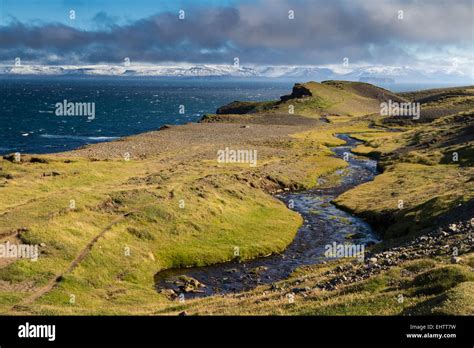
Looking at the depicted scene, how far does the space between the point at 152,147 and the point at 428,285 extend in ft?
347

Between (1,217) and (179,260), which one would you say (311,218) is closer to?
(179,260)

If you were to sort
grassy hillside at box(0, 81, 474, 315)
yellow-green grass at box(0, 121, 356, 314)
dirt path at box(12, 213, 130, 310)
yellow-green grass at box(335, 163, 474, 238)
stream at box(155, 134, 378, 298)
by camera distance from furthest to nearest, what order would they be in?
yellow-green grass at box(335, 163, 474, 238), stream at box(155, 134, 378, 298), yellow-green grass at box(0, 121, 356, 314), dirt path at box(12, 213, 130, 310), grassy hillside at box(0, 81, 474, 315)

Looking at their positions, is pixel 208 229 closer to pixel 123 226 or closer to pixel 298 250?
pixel 123 226

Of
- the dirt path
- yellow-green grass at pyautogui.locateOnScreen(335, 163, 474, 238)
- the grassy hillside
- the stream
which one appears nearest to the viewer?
the grassy hillside

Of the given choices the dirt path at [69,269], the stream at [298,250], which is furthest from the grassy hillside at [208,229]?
the stream at [298,250]

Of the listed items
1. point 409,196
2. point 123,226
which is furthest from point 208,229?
point 409,196

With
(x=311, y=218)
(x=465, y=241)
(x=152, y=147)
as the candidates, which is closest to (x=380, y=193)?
(x=311, y=218)

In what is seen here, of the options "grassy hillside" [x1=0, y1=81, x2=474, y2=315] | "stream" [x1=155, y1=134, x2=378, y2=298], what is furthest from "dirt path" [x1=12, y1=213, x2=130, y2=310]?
"stream" [x1=155, y1=134, x2=378, y2=298]

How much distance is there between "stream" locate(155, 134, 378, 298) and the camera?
48.8 meters

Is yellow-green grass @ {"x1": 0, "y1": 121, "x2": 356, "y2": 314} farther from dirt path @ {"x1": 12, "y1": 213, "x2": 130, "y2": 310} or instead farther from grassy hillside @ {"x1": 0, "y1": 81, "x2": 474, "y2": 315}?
dirt path @ {"x1": 12, "y1": 213, "x2": 130, "y2": 310}

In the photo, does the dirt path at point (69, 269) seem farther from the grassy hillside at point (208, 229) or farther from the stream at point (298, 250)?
the stream at point (298, 250)

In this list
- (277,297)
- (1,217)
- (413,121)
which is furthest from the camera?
(413,121)

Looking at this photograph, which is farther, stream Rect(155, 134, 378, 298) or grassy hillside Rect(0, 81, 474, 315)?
stream Rect(155, 134, 378, 298)

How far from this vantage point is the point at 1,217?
51.2 meters
